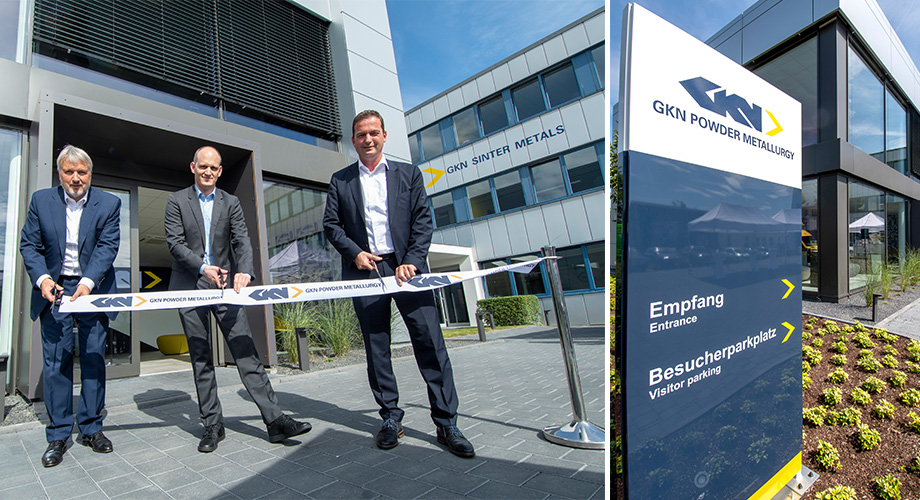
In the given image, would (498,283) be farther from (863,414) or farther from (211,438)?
(211,438)

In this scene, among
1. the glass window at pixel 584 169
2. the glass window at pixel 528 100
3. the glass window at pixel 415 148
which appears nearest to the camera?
the glass window at pixel 584 169

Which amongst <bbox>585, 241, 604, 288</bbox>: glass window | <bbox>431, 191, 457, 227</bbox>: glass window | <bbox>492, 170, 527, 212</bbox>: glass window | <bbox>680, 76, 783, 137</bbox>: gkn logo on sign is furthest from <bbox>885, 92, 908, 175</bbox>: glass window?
<bbox>680, 76, 783, 137</bbox>: gkn logo on sign

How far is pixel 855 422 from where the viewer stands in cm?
412

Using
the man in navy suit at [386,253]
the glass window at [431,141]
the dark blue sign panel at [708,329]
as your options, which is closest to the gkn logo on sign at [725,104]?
the dark blue sign panel at [708,329]

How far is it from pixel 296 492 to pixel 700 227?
2.08 m

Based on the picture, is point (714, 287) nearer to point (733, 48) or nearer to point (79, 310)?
point (733, 48)

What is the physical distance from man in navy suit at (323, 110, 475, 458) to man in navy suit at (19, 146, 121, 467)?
1575 millimetres

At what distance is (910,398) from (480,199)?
15981mm

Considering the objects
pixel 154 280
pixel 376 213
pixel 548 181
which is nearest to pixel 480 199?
pixel 548 181

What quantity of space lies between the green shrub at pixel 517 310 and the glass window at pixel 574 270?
4.33ft

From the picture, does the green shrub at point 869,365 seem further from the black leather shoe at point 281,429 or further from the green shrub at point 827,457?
the black leather shoe at point 281,429

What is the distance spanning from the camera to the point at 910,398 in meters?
4.57

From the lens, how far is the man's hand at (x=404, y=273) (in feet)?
9.21

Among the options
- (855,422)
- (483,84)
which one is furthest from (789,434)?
→ (483,84)
